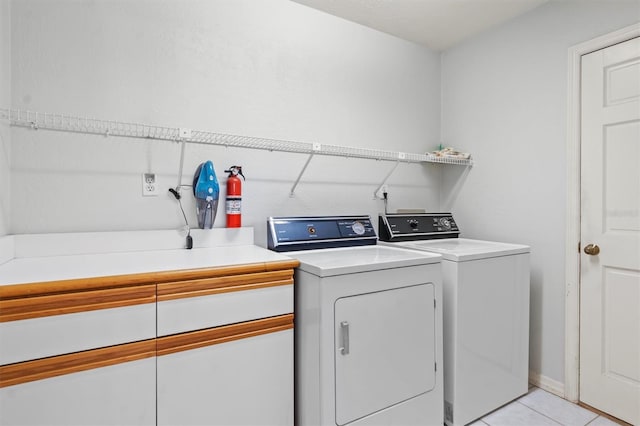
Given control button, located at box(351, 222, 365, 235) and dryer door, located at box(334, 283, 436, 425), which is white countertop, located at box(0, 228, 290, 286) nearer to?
dryer door, located at box(334, 283, 436, 425)

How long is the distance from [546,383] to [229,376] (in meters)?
2.15

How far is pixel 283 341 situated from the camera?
60.9 inches

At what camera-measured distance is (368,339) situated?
1591 millimetres

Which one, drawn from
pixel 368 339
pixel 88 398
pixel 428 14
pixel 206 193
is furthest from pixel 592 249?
pixel 88 398

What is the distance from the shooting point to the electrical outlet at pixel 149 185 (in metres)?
1.85

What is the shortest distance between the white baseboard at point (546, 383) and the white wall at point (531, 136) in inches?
0.9

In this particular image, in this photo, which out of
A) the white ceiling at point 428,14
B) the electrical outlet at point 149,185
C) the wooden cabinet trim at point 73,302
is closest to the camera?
the wooden cabinet trim at point 73,302

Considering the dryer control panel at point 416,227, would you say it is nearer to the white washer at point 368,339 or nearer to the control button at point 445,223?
the control button at point 445,223

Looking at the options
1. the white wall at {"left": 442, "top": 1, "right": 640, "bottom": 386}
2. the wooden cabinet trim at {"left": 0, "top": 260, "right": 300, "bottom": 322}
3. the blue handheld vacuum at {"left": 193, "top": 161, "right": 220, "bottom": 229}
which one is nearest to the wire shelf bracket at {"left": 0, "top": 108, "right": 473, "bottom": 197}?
the blue handheld vacuum at {"left": 193, "top": 161, "right": 220, "bottom": 229}

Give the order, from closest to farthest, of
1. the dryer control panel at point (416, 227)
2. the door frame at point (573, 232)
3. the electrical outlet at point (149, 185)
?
the electrical outlet at point (149, 185)
the door frame at point (573, 232)
the dryer control panel at point (416, 227)

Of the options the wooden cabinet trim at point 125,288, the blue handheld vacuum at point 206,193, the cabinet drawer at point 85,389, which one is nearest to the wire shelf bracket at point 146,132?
the blue handheld vacuum at point 206,193

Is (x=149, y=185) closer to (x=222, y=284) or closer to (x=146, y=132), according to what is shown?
(x=146, y=132)

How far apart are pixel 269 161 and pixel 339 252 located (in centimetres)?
77

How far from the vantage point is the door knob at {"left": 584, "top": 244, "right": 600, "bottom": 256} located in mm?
2039
